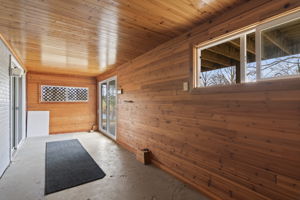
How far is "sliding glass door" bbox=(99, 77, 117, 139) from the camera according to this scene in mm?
5367

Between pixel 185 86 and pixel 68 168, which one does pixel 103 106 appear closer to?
pixel 68 168

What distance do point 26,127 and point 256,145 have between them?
21.6 ft

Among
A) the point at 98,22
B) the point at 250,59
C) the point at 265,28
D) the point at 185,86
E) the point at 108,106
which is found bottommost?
the point at 108,106

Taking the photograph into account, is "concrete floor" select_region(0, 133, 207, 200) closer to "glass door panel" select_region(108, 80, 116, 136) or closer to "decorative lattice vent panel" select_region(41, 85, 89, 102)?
"glass door panel" select_region(108, 80, 116, 136)

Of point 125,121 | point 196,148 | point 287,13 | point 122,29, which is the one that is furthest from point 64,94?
point 287,13

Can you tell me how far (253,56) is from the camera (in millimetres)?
1796

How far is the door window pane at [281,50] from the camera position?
1486 millimetres

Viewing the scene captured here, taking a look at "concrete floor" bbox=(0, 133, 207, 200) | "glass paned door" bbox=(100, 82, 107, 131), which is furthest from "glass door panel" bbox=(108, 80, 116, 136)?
"concrete floor" bbox=(0, 133, 207, 200)

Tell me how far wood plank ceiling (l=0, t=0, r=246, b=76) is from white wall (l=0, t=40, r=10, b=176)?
1.07 ft

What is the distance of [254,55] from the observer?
5.86ft

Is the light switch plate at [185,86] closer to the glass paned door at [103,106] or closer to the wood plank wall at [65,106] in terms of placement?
the glass paned door at [103,106]

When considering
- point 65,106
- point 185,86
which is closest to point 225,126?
point 185,86

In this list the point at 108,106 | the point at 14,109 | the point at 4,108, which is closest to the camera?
the point at 4,108

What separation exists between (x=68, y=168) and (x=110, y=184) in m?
1.08
